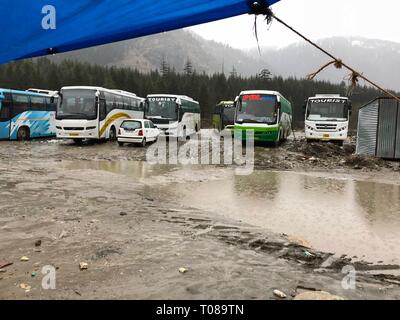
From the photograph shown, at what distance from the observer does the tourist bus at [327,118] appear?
75.6 ft

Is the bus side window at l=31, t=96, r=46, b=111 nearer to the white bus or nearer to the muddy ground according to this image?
the white bus

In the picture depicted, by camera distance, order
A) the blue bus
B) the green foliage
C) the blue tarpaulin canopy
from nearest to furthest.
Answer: the blue tarpaulin canopy, the blue bus, the green foliage

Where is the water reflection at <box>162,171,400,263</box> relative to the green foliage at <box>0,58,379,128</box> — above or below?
below

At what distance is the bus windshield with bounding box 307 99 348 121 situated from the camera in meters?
23.2

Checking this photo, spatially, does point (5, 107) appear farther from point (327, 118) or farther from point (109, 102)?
point (327, 118)

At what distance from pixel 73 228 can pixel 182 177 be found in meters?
6.78

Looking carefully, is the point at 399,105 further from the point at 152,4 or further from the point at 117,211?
the point at 152,4

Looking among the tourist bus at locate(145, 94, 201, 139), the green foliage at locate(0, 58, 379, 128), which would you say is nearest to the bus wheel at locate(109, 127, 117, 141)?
the tourist bus at locate(145, 94, 201, 139)

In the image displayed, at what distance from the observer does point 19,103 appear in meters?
24.0

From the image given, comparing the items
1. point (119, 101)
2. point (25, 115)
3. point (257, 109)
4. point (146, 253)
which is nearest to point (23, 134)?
point (25, 115)

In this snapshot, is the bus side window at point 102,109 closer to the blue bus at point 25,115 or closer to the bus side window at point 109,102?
the bus side window at point 109,102

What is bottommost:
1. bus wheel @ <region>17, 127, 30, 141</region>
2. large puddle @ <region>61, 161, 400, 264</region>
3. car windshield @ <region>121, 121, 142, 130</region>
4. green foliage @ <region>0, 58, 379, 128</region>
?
large puddle @ <region>61, 161, 400, 264</region>

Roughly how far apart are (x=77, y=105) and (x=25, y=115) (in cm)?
518

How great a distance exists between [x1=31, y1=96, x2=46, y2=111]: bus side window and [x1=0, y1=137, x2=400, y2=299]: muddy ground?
17463mm
